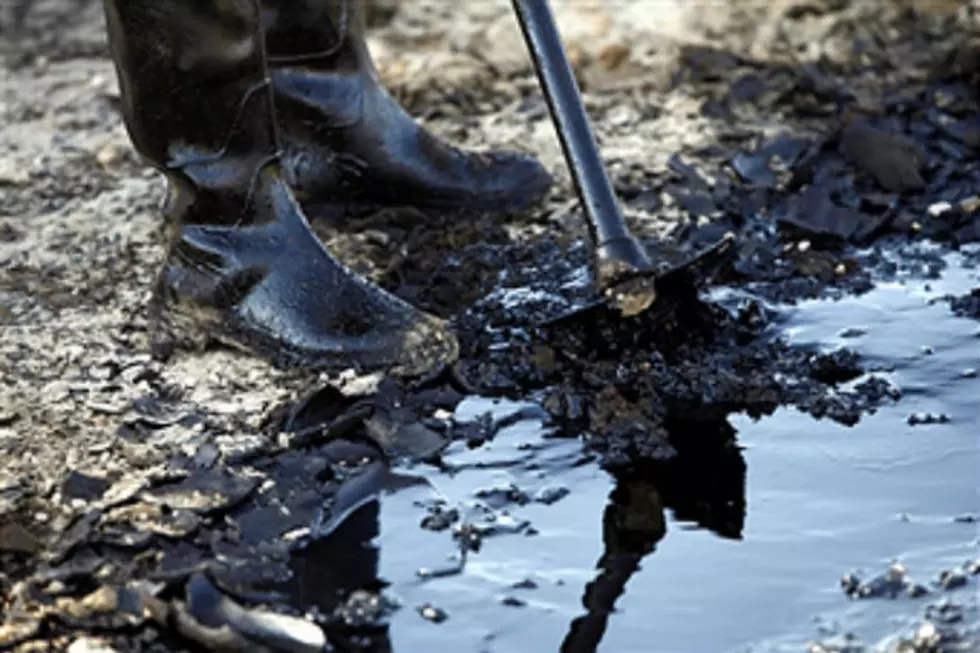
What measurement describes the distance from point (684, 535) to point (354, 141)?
1.59 m

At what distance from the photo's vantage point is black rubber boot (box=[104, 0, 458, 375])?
3264 millimetres

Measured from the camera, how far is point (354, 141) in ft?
13.4

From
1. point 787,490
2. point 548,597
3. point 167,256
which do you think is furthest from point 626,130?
point 548,597

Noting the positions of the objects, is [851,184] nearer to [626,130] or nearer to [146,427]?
[626,130]

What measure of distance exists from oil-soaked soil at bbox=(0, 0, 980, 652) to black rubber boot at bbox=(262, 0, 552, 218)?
0.08m

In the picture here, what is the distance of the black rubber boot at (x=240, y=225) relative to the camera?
10.7ft

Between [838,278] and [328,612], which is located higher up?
[838,278]

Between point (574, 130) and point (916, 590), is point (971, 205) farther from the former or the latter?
point (916, 590)

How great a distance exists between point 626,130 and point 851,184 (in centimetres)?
72

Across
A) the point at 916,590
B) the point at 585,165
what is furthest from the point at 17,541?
the point at 916,590

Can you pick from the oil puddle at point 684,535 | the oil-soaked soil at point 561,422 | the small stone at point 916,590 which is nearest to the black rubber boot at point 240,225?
the oil-soaked soil at point 561,422

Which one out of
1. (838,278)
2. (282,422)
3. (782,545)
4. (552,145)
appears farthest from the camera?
(552,145)

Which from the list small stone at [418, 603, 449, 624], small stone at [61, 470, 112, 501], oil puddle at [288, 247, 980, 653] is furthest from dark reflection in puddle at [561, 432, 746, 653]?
small stone at [61, 470, 112, 501]

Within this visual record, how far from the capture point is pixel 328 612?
263cm
